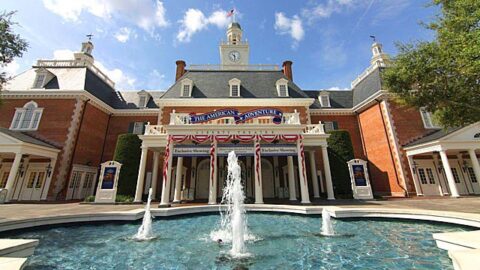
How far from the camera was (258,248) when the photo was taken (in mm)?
5762

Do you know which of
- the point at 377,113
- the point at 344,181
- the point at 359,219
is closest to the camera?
the point at 359,219

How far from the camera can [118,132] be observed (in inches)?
896

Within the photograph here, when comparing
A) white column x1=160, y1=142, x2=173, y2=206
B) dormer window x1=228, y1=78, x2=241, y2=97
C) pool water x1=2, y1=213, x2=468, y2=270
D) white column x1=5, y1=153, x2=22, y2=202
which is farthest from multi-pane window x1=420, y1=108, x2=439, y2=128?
white column x1=5, y1=153, x2=22, y2=202

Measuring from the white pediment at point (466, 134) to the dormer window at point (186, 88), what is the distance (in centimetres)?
2206

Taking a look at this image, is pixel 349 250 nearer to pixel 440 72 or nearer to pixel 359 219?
pixel 359 219

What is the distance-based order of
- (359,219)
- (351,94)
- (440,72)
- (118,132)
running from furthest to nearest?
(351,94) < (118,132) < (440,72) < (359,219)

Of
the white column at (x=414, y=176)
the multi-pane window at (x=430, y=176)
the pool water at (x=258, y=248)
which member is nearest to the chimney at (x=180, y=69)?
the pool water at (x=258, y=248)

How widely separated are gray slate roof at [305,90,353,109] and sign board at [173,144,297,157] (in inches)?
440

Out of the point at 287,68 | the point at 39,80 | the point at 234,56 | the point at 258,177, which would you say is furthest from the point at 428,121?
the point at 39,80

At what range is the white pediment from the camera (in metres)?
15.3

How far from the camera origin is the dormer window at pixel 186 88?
67.3 ft

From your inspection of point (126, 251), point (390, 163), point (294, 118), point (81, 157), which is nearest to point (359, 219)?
point (294, 118)

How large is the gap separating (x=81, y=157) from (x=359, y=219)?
23.4 metres

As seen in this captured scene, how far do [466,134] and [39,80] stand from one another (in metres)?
38.9
